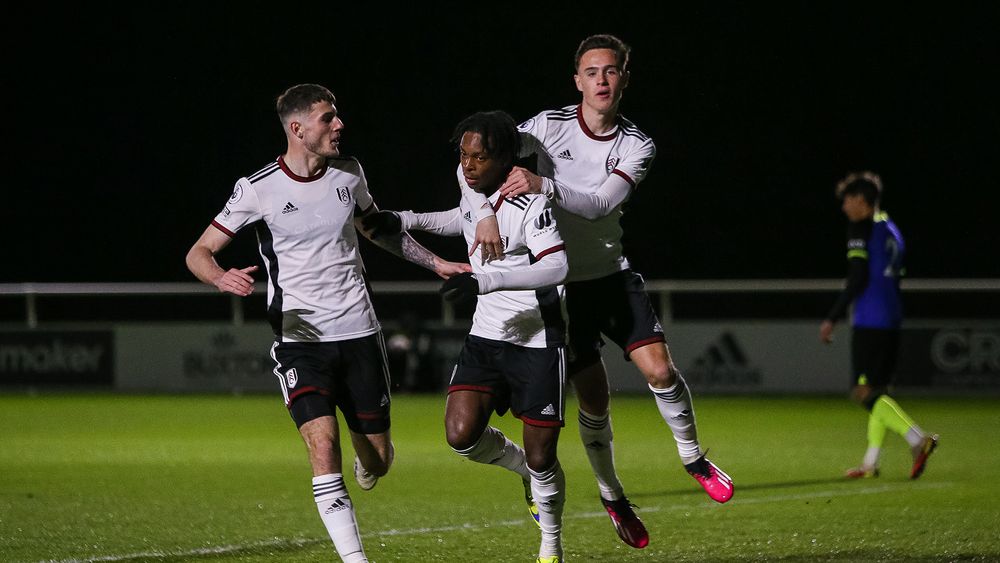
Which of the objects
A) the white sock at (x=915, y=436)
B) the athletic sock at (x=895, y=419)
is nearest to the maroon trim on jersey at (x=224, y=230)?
the athletic sock at (x=895, y=419)

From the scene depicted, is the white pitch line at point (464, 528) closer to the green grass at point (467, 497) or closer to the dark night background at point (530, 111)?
the green grass at point (467, 497)

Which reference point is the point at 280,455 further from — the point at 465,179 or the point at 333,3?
the point at 333,3

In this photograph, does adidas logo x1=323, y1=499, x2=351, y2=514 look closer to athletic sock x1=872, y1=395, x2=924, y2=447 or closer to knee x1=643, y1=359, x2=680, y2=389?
knee x1=643, y1=359, x2=680, y2=389

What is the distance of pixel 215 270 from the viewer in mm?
6852

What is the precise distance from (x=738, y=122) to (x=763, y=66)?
1.70 metres

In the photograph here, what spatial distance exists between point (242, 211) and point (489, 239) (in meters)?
1.31

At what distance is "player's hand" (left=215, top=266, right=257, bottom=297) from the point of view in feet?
21.8

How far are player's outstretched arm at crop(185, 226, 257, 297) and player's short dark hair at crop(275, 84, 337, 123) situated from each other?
27.2 inches

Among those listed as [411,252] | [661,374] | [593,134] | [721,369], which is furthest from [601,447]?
[721,369]

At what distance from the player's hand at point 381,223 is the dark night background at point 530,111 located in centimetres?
2948

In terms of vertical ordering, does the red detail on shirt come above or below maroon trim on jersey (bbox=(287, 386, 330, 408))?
above

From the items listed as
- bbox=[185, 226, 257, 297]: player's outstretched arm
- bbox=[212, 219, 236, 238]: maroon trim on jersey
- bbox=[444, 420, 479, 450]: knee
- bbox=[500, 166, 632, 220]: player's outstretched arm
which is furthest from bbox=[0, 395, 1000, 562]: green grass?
bbox=[500, 166, 632, 220]: player's outstretched arm

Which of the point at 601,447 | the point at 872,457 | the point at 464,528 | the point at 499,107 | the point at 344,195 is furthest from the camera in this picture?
the point at 499,107

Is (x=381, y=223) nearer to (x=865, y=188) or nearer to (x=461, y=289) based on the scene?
(x=461, y=289)
